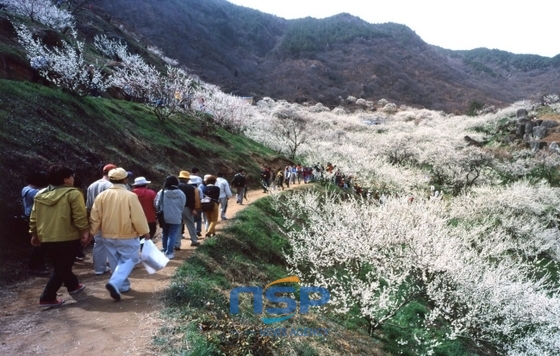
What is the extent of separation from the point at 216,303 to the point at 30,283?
143 inches

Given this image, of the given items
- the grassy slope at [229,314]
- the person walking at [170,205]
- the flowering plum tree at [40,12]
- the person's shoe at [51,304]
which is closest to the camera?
the grassy slope at [229,314]

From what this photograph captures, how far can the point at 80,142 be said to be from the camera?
12.2m

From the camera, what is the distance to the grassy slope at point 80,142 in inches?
343

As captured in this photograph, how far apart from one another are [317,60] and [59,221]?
131m

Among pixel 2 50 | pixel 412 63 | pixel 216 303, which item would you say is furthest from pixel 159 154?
pixel 412 63

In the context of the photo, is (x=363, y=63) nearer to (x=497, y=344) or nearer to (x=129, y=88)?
(x=129, y=88)

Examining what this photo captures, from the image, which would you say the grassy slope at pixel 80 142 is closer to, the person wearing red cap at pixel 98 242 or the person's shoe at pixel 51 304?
the person wearing red cap at pixel 98 242

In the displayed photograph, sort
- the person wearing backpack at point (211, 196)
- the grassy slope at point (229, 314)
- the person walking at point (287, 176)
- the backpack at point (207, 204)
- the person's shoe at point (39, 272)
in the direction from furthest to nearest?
1. the person walking at point (287, 176)
2. the person wearing backpack at point (211, 196)
3. the backpack at point (207, 204)
4. the person's shoe at point (39, 272)
5. the grassy slope at point (229, 314)

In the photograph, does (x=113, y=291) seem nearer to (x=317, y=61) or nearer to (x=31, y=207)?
(x=31, y=207)

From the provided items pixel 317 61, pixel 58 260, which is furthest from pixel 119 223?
pixel 317 61

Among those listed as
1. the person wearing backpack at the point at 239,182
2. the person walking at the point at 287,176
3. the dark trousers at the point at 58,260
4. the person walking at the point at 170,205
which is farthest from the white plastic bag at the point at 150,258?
the person walking at the point at 287,176

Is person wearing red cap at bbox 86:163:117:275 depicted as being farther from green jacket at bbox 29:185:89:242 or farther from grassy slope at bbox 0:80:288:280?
green jacket at bbox 29:185:89:242

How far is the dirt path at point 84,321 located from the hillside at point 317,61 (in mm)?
A: 85455

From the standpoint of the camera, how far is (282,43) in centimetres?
13462
